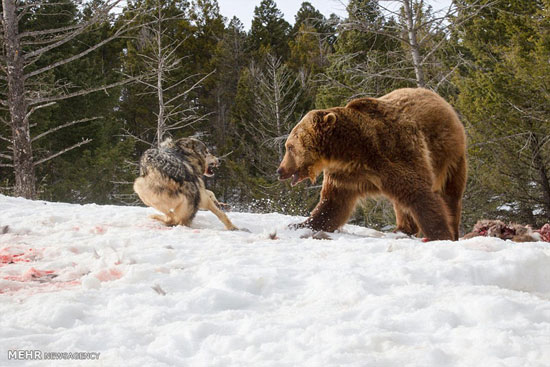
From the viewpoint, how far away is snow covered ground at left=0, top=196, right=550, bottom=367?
5.57 ft

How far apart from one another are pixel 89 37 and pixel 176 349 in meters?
21.8

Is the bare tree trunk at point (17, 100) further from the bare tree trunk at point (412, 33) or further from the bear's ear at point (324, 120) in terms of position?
the bare tree trunk at point (412, 33)

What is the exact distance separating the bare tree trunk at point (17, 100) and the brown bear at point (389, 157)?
6259 millimetres

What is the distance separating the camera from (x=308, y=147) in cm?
495

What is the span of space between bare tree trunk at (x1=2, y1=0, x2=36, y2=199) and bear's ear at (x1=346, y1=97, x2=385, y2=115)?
675 cm

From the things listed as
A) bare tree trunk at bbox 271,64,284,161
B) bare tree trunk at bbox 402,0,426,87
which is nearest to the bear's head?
bare tree trunk at bbox 402,0,426,87

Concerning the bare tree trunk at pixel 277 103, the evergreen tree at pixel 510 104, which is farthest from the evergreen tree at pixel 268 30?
the evergreen tree at pixel 510 104

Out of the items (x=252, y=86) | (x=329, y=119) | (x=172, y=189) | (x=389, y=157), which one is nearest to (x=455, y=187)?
(x=389, y=157)

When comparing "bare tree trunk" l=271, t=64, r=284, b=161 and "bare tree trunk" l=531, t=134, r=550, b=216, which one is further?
"bare tree trunk" l=271, t=64, r=284, b=161

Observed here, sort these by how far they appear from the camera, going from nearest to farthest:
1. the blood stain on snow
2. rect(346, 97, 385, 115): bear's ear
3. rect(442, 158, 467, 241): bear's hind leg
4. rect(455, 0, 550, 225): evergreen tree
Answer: the blood stain on snow, rect(346, 97, 385, 115): bear's ear, rect(442, 158, 467, 241): bear's hind leg, rect(455, 0, 550, 225): evergreen tree

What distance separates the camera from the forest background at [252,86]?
34.7 feet

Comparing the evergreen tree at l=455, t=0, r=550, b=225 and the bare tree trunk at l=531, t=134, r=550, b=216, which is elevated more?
the evergreen tree at l=455, t=0, r=550, b=225

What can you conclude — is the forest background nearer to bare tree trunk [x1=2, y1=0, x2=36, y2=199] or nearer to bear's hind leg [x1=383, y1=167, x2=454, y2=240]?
bare tree trunk [x1=2, y1=0, x2=36, y2=199]

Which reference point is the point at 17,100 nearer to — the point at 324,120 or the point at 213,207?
the point at 213,207
